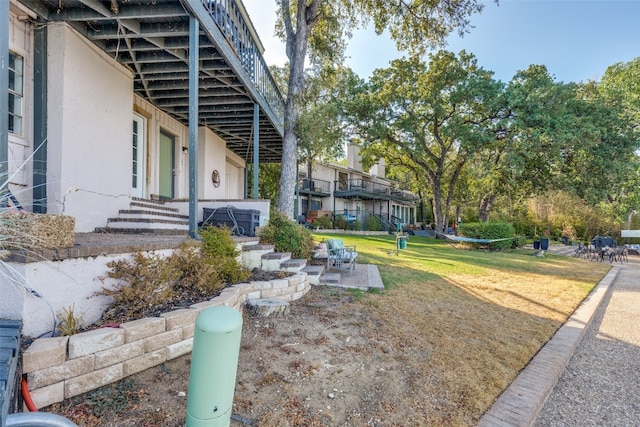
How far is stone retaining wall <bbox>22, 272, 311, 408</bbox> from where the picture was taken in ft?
6.43

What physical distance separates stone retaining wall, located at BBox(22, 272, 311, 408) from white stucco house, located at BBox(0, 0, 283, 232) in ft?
5.23

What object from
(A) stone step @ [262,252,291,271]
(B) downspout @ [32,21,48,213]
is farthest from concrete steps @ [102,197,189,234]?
(A) stone step @ [262,252,291,271]

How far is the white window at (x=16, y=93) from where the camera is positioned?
171 inches

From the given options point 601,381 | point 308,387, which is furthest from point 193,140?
point 601,381

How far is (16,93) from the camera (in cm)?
441

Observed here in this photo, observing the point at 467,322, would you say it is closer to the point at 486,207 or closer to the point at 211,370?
the point at 211,370

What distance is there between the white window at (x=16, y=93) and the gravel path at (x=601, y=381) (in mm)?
6578

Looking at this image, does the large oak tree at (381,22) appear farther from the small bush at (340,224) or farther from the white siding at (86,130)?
the small bush at (340,224)

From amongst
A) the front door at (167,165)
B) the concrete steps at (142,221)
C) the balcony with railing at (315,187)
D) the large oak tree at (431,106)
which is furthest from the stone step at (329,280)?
the balcony with railing at (315,187)

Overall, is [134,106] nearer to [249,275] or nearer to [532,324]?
[249,275]

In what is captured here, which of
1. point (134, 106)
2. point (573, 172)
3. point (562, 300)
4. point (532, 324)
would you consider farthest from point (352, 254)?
point (573, 172)

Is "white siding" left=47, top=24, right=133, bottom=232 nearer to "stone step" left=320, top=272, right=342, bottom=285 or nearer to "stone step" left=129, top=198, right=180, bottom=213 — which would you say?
"stone step" left=129, top=198, right=180, bottom=213

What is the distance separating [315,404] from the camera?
7.54 ft

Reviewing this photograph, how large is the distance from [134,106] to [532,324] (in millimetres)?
8008
